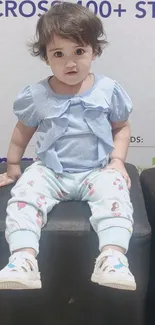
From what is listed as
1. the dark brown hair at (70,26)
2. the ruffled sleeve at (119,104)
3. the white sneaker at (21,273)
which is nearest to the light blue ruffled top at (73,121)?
the ruffled sleeve at (119,104)

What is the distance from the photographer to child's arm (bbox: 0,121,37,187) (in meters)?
1.29

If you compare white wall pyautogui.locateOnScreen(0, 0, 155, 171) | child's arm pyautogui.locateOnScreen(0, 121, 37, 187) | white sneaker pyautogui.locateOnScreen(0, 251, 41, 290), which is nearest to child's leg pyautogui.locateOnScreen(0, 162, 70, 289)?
white sneaker pyautogui.locateOnScreen(0, 251, 41, 290)

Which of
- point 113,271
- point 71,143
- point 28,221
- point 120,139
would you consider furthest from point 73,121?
point 113,271

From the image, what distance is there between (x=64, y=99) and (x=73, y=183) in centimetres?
21

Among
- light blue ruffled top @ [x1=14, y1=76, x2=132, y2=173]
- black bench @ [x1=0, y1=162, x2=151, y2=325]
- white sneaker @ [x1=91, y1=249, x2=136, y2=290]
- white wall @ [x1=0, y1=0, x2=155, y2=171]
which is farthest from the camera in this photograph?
white wall @ [x1=0, y1=0, x2=155, y2=171]

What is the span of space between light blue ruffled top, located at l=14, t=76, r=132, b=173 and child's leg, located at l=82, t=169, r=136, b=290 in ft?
0.22

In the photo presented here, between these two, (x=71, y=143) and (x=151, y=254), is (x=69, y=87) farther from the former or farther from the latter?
(x=151, y=254)

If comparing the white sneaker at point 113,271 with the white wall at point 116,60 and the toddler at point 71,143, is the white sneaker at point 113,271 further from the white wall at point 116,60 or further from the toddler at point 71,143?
the white wall at point 116,60

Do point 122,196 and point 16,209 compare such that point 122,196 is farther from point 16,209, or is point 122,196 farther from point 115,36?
point 115,36

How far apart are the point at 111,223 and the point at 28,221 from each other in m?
0.18

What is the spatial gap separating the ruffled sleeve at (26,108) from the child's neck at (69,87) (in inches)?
2.6

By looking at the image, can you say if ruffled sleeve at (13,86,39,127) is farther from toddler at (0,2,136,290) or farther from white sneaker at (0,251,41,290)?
white sneaker at (0,251,41,290)

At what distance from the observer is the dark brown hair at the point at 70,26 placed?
1.12 m

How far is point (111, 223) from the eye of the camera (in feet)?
3.43
